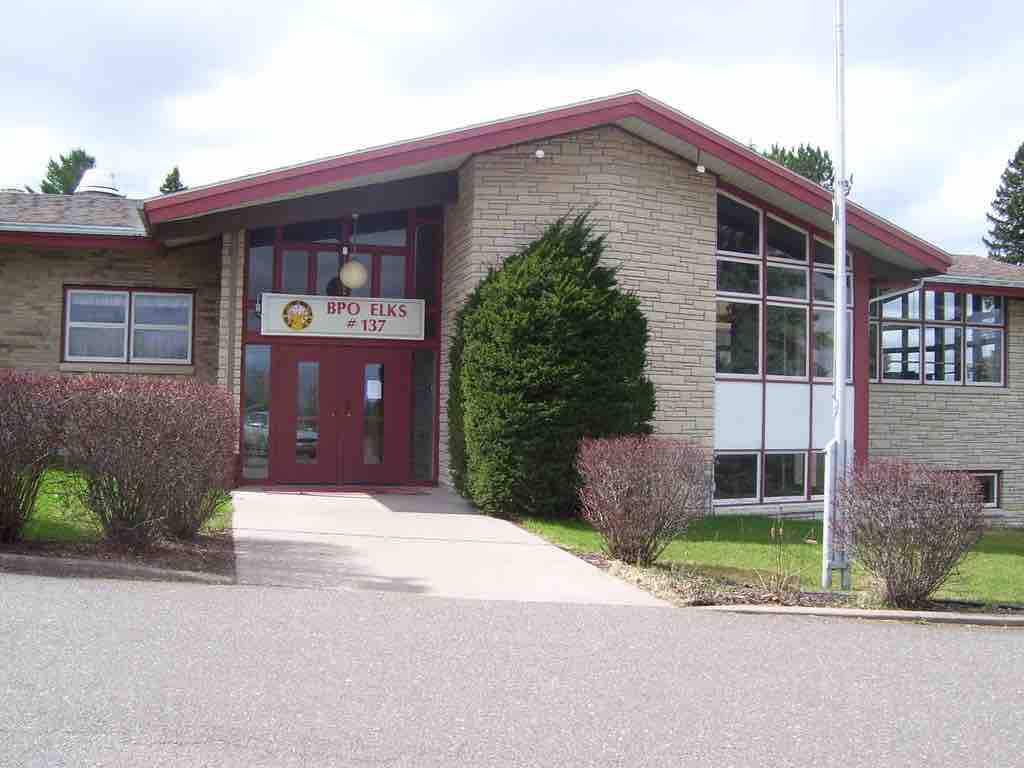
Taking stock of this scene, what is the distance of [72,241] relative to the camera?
16000 millimetres

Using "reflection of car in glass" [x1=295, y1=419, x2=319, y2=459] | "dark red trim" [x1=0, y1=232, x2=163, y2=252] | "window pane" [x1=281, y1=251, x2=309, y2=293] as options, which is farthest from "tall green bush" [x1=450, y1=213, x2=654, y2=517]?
"dark red trim" [x1=0, y1=232, x2=163, y2=252]

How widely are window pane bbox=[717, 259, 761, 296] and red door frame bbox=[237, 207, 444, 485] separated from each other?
4524 millimetres

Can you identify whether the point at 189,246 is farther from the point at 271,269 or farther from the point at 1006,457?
the point at 1006,457

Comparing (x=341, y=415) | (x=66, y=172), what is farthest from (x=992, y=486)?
(x=66, y=172)

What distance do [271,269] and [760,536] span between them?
8.46 m

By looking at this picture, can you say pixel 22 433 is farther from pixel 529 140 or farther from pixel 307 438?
pixel 529 140

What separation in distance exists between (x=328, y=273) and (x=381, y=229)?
3.75 ft

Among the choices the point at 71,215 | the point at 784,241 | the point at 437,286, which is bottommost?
the point at 437,286

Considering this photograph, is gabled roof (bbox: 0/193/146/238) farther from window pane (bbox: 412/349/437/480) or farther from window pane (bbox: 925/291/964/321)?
window pane (bbox: 925/291/964/321)

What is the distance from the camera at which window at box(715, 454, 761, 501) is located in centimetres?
1608

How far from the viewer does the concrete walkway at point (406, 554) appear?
8547 mm

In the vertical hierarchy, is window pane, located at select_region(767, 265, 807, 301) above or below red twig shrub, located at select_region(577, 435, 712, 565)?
above

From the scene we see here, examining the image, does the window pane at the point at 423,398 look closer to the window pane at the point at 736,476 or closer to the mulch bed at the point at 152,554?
the window pane at the point at 736,476

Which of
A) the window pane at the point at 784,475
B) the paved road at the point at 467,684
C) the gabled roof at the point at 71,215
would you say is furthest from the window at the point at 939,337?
the gabled roof at the point at 71,215
